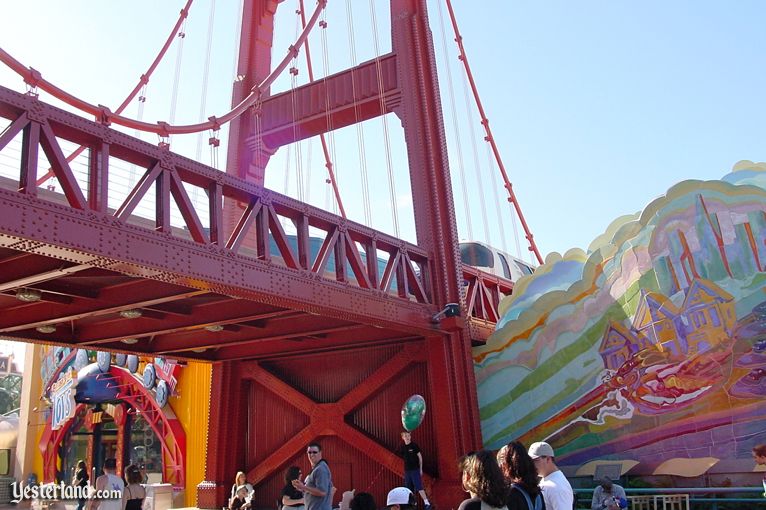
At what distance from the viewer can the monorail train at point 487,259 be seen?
2192 cm

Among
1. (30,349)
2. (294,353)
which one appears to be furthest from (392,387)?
(30,349)

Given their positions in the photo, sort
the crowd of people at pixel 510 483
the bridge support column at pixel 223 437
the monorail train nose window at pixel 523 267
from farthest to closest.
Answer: the monorail train nose window at pixel 523 267, the bridge support column at pixel 223 437, the crowd of people at pixel 510 483

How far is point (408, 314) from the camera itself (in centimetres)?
1288

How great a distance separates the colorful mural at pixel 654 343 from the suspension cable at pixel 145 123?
806 cm

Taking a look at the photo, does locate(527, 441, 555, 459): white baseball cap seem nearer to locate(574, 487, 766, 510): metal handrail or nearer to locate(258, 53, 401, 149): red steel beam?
locate(574, 487, 766, 510): metal handrail

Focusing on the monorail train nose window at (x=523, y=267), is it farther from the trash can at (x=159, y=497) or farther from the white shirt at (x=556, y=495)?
the white shirt at (x=556, y=495)

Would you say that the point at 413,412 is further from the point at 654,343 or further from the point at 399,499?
the point at 399,499

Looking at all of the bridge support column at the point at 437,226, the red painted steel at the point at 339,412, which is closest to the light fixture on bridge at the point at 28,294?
the red painted steel at the point at 339,412

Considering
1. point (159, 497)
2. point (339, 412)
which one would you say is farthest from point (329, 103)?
point (159, 497)

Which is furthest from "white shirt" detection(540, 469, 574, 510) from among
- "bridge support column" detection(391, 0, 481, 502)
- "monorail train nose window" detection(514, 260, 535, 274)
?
"monorail train nose window" detection(514, 260, 535, 274)
